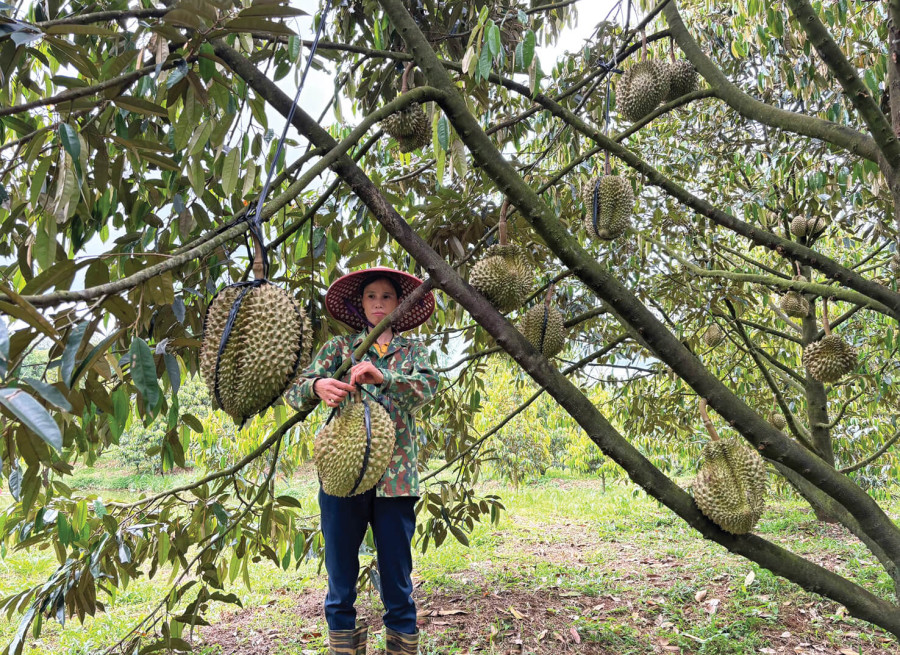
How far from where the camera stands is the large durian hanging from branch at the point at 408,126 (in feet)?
6.17

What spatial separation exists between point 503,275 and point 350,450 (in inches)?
27.1

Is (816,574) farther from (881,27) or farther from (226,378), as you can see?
(881,27)

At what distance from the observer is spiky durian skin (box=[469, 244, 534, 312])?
1.72m

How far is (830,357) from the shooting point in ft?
9.48

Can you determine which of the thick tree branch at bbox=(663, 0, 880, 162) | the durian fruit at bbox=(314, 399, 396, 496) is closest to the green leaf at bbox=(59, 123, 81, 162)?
the durian fruit at bbox=(314, 399, 396, 496)

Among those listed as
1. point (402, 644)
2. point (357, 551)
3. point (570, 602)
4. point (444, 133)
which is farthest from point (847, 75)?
point (570, 602)

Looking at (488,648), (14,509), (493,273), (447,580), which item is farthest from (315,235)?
(447,580)

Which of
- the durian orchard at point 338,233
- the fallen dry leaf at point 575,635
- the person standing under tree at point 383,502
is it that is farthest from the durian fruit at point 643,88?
the fallen dry leaf at point 575,635

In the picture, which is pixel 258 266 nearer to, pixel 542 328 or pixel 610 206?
pixel 542 328

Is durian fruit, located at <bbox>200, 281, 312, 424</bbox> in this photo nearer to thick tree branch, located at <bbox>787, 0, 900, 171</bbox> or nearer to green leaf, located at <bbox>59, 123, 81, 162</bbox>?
green leaf, located at <bbox>59, 123, 81, 162</bbox>

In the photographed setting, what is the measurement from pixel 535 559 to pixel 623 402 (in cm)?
142

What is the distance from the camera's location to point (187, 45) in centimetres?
108

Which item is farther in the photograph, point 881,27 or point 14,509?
point 881,27

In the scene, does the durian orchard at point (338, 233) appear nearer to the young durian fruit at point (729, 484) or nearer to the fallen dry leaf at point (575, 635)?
the young durian fruit at point (729, 484)
